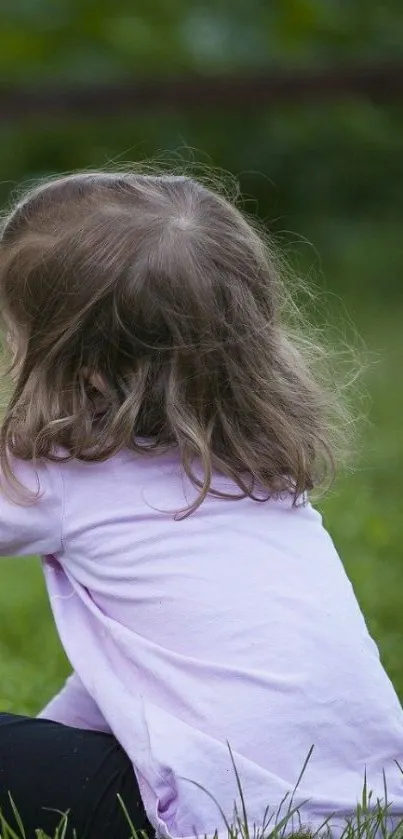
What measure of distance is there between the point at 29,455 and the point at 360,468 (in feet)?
7.96

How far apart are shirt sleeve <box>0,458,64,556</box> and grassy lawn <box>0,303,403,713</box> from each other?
0.80m

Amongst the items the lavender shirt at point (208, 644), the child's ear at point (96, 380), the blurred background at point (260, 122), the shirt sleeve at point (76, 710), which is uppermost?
the child's ear at point (96, 380)

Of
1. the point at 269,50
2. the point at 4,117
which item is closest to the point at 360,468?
the point at 4,117

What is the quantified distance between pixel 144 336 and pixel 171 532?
240 mm

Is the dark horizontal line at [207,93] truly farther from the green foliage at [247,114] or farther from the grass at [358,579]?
the green foliage at [247,114]

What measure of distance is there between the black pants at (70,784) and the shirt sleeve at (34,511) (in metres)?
0.23

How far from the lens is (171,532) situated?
1.58 metres

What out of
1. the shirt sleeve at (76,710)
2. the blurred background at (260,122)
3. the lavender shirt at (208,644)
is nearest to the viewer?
the lavender shirt at (208,644)

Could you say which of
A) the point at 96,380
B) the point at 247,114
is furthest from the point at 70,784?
the point at 247,114

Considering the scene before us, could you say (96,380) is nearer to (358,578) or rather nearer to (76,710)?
(76,710)

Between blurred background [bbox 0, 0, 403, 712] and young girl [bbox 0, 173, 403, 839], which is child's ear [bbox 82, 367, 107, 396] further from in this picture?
blurred background [bbox 0, 0, 403, 712]

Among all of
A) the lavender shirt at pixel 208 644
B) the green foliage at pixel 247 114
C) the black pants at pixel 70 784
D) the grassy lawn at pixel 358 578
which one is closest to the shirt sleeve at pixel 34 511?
the lavender shirt at pixel 208 644

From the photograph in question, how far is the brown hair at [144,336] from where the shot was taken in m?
1.63

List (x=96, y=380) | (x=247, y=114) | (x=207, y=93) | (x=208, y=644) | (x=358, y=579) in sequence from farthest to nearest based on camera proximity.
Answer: (x=247, y=114), (x=207, y=93), (x=358, y=579), (x=96, y=380), (x=208, y=644)
